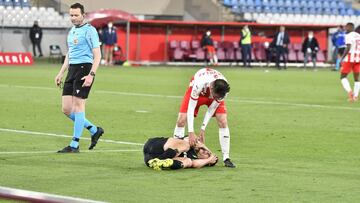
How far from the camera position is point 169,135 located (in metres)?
16.9

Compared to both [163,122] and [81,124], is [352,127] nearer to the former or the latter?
[163,122]

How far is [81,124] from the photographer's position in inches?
545

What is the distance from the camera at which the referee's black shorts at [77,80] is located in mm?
13711

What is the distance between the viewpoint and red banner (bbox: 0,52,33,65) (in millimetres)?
48156

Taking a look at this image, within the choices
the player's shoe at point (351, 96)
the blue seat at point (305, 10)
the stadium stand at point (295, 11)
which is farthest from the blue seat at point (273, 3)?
the player's shoe at point (351, 96)

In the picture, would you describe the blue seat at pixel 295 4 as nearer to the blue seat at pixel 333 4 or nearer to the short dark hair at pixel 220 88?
the blue seat at pixel 333 4

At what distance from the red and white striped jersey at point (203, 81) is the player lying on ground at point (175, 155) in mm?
595

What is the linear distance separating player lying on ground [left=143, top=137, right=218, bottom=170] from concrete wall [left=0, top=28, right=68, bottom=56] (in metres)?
43.0

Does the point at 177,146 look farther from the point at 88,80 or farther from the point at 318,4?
the point at 318,4

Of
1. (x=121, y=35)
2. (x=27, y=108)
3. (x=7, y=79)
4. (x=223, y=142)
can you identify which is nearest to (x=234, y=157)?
(x=223, y=142)

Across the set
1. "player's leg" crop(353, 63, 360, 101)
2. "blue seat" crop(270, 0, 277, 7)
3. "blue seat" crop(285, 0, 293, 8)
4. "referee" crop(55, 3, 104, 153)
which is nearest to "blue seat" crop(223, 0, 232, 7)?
"blue seat" crop(270, 0, 277, 7)

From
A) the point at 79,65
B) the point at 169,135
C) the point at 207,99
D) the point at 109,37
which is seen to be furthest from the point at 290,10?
the point at 207,99

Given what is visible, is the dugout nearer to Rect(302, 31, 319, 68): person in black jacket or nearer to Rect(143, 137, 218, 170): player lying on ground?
Rect(302, 31, 319, 68): person in black jacket

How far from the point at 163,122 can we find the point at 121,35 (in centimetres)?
3359
